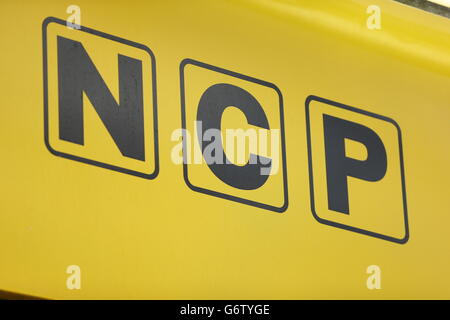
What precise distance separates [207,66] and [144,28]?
0.17 m

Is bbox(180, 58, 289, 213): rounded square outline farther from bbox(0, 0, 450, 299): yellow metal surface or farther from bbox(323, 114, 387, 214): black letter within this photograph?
bbox(323, 114, 387, 214): black letter

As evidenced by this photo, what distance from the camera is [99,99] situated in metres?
1.96

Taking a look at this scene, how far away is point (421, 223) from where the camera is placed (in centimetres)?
225

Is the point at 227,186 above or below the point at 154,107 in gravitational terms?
below

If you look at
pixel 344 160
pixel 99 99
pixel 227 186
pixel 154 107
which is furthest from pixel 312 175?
pixel 99 99

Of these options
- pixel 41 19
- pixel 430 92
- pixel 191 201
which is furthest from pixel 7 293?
pixel 430 92

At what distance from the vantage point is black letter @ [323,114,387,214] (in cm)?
215

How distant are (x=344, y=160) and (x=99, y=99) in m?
0.61

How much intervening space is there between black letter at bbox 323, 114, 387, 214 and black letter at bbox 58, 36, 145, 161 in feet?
1.55

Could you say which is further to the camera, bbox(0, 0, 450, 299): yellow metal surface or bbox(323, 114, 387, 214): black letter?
bbox(323, 114, 387, 214): black letter

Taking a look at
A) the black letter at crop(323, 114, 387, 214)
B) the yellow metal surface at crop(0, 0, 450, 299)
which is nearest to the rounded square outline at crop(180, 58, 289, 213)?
the yellow metal surface at crop(0, 0, 450, 299)

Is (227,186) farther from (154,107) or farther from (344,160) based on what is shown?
(344,160)

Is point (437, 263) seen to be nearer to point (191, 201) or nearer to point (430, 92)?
point (430, 92)

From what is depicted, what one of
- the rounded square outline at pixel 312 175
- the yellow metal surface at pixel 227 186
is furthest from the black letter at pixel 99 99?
the rounded square outline at pixel 312 175
